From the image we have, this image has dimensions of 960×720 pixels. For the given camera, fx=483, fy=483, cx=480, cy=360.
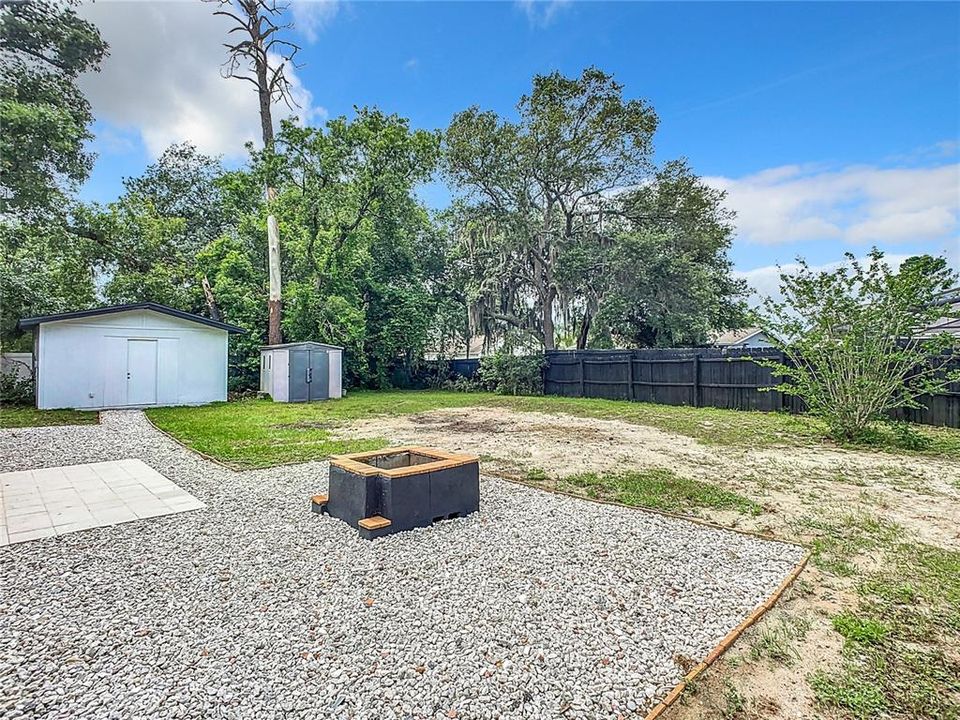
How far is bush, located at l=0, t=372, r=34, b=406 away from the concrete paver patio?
8206mm

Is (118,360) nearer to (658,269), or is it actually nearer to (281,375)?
(281,375)

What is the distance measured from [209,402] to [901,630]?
41.7ft

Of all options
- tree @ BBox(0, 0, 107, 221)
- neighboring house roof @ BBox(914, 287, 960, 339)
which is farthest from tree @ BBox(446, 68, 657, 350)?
tree @ BBox(0, 0, 107, 221)

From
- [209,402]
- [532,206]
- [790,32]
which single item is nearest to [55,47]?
[209,402]

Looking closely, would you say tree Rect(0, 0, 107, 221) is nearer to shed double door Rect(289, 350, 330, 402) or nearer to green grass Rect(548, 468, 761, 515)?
shed double door Rect(289, 350, 330, 402)

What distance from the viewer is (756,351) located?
979 centimetres

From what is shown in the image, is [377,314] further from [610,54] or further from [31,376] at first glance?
[610,54]

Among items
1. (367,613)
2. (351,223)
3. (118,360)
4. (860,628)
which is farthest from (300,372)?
(860,628)

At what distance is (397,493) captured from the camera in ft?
10.2

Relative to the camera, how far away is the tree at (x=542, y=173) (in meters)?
14.4

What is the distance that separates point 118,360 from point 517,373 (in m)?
9.75

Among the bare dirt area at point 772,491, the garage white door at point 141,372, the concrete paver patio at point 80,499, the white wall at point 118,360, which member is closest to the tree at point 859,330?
the bare dirt area at point 772,491

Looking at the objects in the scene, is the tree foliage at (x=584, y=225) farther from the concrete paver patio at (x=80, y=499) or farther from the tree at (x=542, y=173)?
the concrete paver patio at (x=80, y=499)

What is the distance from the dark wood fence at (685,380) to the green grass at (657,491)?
211 inches
